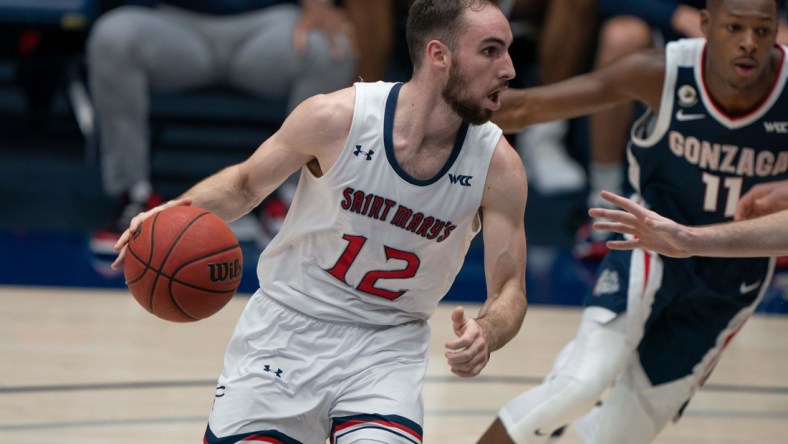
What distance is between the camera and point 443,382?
20.6ft

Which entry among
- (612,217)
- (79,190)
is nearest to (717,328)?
(612,217)

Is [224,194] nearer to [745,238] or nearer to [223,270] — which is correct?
[223,270]

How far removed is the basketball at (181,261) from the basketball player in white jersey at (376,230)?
0.22ft

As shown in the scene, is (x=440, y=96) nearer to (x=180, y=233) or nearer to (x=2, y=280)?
(x=180, y=233)

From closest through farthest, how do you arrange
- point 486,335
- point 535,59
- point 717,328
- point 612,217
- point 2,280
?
1. point 486,335
2. point 612,217
3. point 717,328
4. point 2,280
5. point 535,59

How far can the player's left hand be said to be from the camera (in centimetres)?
322

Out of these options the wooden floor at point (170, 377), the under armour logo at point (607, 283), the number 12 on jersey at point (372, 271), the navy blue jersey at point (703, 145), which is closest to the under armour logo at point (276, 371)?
the number 12 on jersey at point (372, 271)

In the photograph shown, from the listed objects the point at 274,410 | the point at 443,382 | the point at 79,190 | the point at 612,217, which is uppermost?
the point at 612,217

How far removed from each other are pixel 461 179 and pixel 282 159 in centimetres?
57

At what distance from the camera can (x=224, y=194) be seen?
153 inches

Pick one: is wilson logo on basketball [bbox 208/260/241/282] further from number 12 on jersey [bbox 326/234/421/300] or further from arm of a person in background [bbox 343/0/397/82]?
arm of a person in background [bbox 343/0/397/82]

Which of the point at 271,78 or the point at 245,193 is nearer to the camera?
the point at 245,193

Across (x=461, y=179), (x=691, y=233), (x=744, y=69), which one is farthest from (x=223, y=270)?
(x=744, y=69)

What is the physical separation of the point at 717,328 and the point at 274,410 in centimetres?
195
